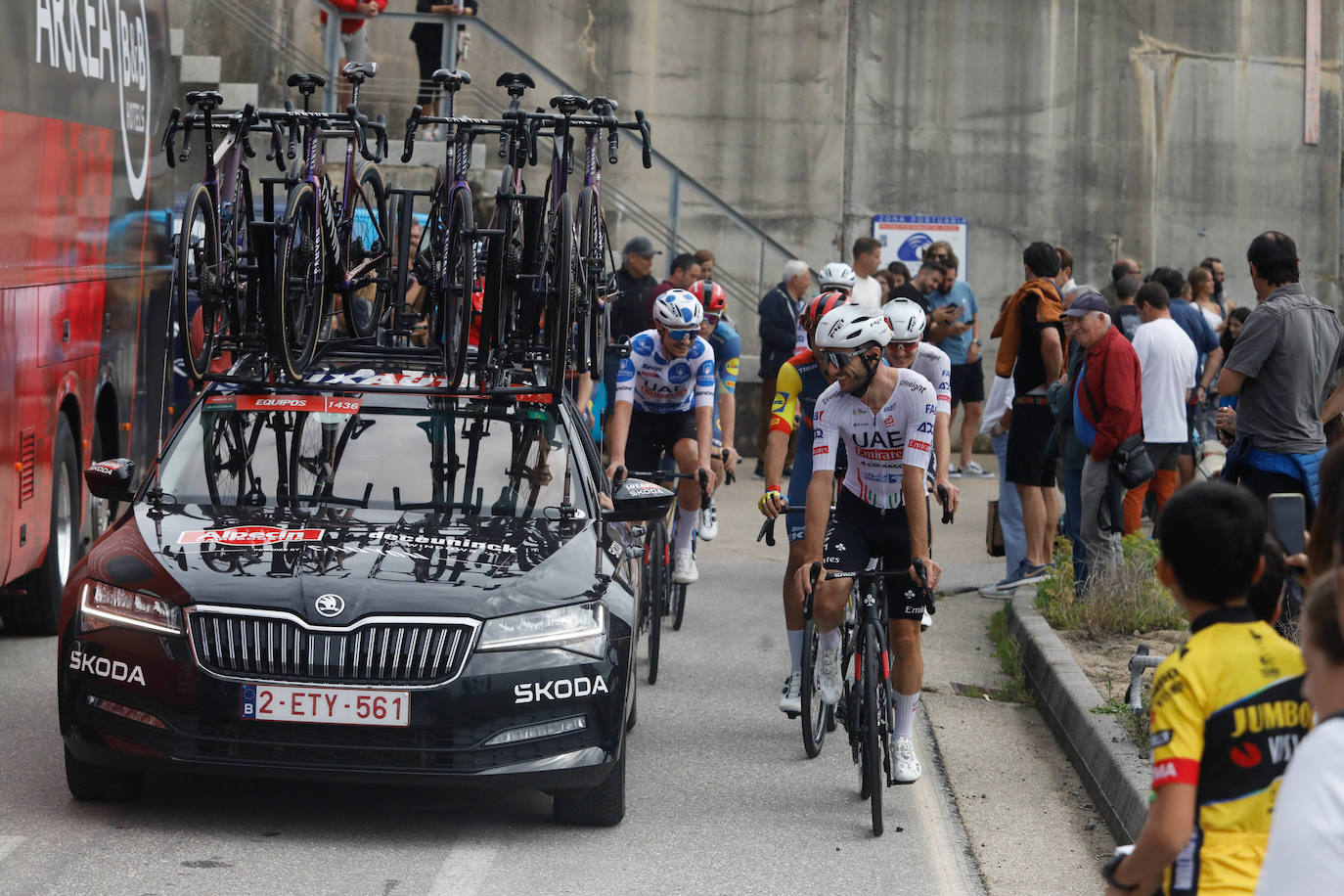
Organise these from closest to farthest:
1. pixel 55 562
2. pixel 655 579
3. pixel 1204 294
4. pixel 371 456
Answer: pixel 371 456, pixel 655 579, pixel 55 562, pixel 1204 294

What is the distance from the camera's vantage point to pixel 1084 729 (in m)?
7.59

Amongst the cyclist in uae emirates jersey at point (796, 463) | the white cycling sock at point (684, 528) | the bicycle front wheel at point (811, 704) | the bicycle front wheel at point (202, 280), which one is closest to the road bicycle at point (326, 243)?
the bicycle front wheel at point (202, 280)

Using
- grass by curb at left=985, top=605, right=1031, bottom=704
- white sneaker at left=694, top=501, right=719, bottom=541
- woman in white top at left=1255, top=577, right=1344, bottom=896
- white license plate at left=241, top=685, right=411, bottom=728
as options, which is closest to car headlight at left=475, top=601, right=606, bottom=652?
white license plate at left=241, top=685, right=411, bottom=728

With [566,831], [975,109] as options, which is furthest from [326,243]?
[975,109]

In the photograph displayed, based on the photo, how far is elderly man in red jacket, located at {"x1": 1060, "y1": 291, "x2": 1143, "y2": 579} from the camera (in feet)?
33.8

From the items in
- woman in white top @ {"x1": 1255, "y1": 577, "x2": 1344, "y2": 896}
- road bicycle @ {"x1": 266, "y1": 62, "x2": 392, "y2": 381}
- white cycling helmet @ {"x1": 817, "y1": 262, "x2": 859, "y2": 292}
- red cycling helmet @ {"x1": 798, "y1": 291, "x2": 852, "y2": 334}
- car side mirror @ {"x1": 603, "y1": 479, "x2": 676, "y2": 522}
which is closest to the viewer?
woman in white top @ {"x1": 1255, "y1": 577, "x2": 1344, "y2": 896}

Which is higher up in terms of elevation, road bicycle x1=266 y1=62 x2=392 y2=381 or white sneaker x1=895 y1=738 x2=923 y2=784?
road bicycle x1=266 y1=62 x2=392 y2=381

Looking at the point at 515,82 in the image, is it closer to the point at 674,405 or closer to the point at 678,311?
the point at 678,311

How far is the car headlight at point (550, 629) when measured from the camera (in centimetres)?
615

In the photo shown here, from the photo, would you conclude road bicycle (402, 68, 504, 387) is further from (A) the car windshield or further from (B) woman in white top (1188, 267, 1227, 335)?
(B) woman in white top (1188, 267, 1227, 335)

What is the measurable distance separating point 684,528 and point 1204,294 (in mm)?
6729

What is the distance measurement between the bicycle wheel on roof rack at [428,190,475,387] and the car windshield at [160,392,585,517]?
0.84 ft

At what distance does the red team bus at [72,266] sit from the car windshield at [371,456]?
1.87 m

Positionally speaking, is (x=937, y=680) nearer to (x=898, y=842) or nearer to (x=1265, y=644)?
(x=898, y=842)
